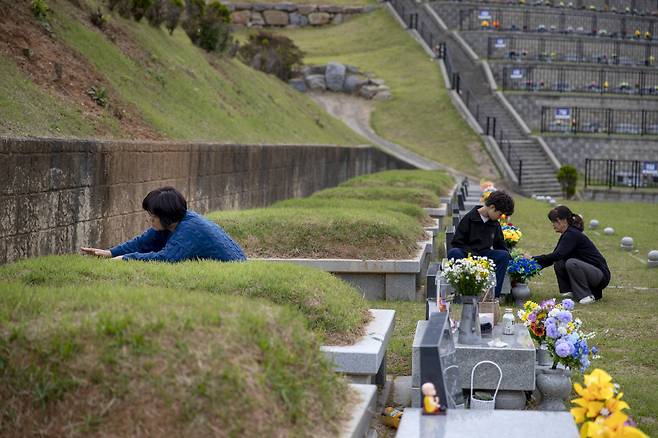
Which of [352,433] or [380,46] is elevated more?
[380,46]

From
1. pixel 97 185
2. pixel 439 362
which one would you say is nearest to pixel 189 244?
pixel 439 362

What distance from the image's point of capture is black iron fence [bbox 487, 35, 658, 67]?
52.1m

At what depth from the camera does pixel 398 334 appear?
9.69 meters

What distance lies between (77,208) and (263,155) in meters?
9.16

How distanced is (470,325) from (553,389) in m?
0.72

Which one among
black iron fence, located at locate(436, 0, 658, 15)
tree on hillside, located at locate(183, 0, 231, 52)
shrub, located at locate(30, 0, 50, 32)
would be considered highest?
black iron fence, located at locate(436, 0, 658, 15)

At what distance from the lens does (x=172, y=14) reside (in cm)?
2567

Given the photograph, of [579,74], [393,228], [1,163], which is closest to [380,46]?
[579,74]

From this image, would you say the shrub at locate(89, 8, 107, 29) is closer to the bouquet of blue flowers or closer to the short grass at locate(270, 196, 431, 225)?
the short grass at locate(270, 196, 431, 225)

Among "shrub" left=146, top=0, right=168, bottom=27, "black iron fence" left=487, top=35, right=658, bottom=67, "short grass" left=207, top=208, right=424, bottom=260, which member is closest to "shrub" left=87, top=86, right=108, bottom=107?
"short grass" left=207, top=208, right=424, bottom=260

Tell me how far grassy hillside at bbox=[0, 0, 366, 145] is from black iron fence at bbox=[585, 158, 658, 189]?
1277cm

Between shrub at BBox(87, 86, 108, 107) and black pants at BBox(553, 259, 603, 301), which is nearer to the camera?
black pants at BBox(553, 259, 603, 301)

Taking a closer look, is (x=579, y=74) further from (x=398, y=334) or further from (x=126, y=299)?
(x=126, y=299)

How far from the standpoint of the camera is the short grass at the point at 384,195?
18.4 m
